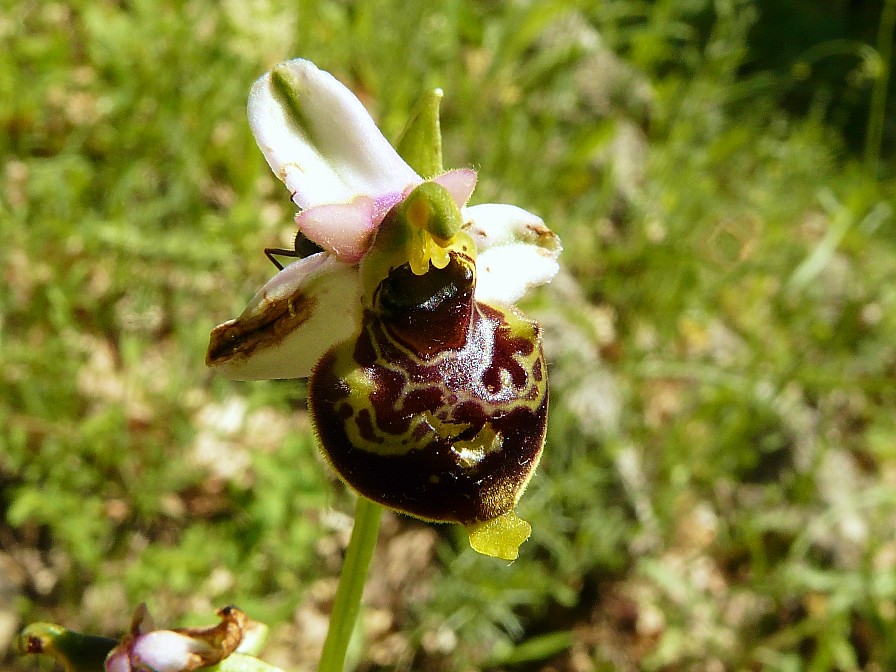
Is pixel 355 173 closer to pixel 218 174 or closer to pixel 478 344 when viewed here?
pixel 478 344

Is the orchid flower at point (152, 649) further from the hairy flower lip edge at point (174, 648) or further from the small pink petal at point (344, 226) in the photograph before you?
the small pink petal at point (344, 226)

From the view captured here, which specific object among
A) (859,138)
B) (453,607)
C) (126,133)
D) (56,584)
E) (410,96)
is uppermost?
(126,133)

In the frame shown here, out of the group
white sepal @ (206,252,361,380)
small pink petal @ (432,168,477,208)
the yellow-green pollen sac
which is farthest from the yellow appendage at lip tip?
small pink petal @ (432,168,477,208)

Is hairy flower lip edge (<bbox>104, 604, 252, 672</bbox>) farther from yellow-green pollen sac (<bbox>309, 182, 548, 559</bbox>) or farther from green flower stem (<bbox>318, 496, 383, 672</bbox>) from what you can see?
yellow-green pollen sac (<bbox>309, 182, 548, 559</bbox>)

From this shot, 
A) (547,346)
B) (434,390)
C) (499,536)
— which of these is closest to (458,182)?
(434,390)

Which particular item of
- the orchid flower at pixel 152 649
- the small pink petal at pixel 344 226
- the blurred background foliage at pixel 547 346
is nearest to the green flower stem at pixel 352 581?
the orchid flower at pixel 152 649

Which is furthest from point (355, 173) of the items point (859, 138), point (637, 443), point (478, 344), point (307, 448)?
point (859, 138)

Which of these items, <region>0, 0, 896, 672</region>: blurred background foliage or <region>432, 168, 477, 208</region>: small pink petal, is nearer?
<region>432, 168, 477, 208</region>: small pink petal
